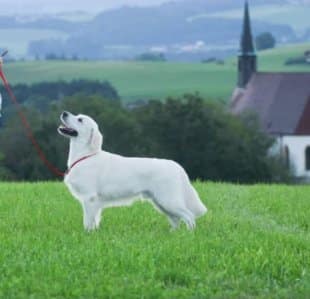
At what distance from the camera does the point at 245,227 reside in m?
13.1

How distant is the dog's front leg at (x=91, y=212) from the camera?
12.6m

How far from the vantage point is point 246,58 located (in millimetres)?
138625

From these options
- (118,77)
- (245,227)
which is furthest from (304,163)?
(245,227)

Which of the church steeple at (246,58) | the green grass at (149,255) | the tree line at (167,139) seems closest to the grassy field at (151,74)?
the church steeple at (246,58)

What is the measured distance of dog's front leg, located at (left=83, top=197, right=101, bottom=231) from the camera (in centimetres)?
1260

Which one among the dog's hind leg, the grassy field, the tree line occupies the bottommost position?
the grassy field

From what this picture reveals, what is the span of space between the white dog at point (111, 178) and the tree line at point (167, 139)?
57420 mm

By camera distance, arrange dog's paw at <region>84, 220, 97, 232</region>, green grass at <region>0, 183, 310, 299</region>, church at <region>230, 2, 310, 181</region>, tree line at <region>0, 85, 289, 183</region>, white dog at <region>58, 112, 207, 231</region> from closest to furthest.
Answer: green grass at <region>0, 183, 310, 299</region> < white dog at <region>58, 112, 207, 231</region> < dog's paw at <region>84, 220, 97, 232</region> < tree line at <region>0, 85, 289, 183</region> < church at <region>230, 2, 310, 181</region>

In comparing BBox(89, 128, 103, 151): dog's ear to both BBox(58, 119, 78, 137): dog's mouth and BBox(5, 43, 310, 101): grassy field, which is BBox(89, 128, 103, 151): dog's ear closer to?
BBox(58, 119, 78, 137): dog's mouth

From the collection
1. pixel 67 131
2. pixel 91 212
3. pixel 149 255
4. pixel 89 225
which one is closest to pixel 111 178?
pixel 91 212

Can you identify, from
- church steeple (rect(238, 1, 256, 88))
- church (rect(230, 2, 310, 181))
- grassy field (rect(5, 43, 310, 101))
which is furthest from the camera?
grassy field (rect(5, 43, 310, 101))

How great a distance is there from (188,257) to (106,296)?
156 cm

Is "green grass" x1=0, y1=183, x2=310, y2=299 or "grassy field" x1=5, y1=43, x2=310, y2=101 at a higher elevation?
"green grass" x1=0, y1=183, x2=310, y2=299

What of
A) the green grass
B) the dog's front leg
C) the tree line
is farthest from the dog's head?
the tree line
